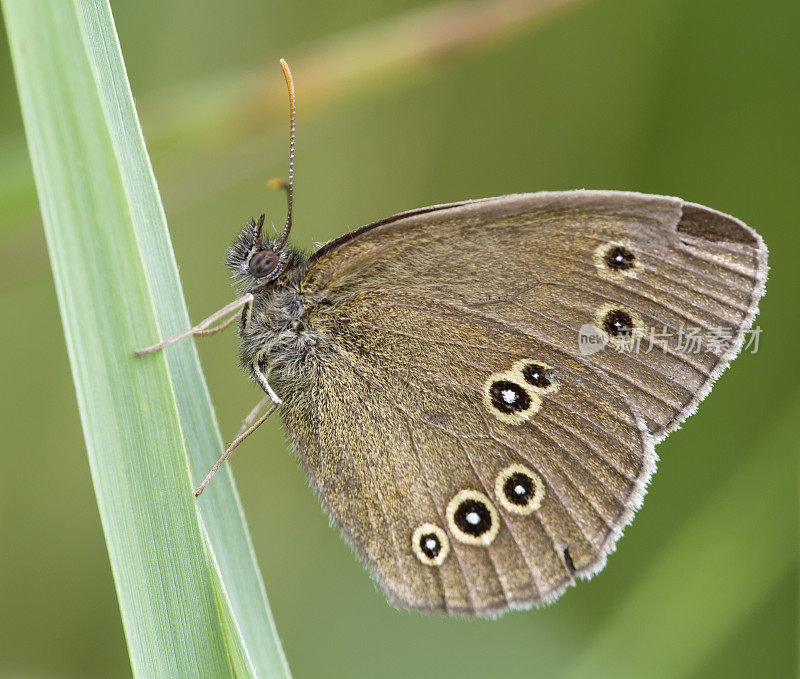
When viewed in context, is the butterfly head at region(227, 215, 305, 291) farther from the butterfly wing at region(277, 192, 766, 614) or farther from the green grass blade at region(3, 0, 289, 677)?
the green grass blade at region(3, 0, 289, 677)

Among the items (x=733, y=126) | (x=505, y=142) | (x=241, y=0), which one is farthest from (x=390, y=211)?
(x=733, y=126)

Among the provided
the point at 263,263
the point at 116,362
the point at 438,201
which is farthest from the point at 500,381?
the point at 438,201

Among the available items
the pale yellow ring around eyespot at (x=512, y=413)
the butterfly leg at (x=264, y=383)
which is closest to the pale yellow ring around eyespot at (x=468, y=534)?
the pale yellow ring around eyespot at (x=512, y=413)

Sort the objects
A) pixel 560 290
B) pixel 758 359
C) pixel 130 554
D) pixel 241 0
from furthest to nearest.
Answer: pixel 241 0 → pixel 758 359 → pixel 560 290 → pixel 130 554

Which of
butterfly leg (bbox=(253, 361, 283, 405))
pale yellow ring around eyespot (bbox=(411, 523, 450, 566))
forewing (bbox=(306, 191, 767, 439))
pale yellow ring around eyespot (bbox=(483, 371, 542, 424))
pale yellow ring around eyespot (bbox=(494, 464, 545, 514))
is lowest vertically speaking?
pale yellow ring around eyespot (bbox=(411, 523, 450, 566))

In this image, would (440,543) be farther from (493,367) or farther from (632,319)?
(632,319)

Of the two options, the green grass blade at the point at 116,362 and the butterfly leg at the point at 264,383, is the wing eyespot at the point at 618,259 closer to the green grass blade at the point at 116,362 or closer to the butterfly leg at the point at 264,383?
the butterfly leg at the point at 264,383

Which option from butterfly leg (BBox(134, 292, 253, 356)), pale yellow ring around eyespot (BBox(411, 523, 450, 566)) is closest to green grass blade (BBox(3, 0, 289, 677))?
butterfly leg (BBox(134, 292, 253, 356))

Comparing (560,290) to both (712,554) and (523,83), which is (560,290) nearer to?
(712,554)
